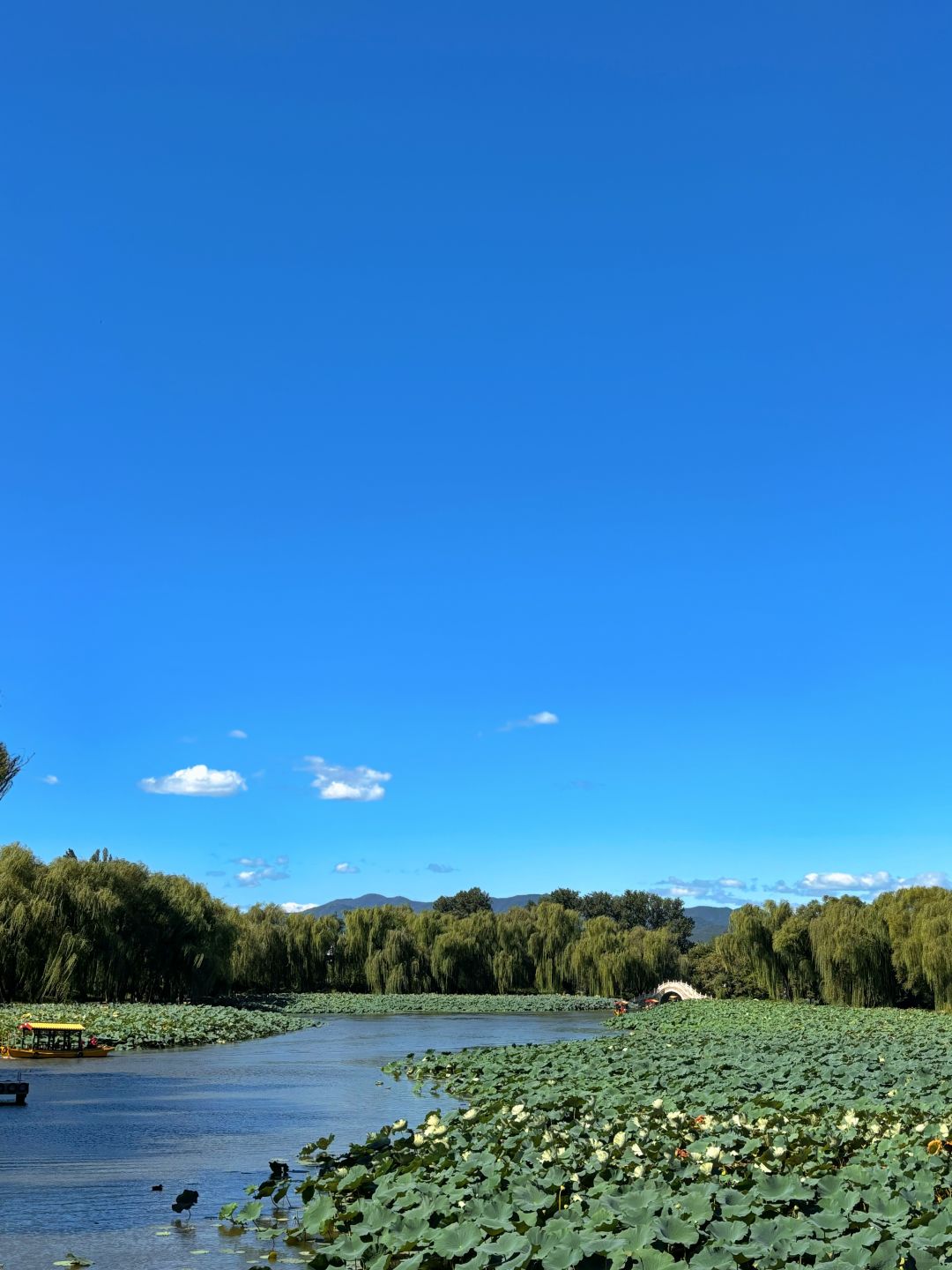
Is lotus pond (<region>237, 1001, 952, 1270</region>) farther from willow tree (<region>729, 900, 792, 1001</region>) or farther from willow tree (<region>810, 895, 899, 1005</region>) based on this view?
willow tree (<region>729, 900, 792, 1001</region>)

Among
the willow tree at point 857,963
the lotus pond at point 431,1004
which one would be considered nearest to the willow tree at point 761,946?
the willow tree at point 857,963

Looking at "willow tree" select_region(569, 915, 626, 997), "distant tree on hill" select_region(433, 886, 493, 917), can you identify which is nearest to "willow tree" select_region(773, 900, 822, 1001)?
"willow tree" select_region(569, 915, 626, 997)

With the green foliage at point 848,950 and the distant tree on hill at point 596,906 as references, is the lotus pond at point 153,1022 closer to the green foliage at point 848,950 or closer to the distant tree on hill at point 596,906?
the green foliage at point 848,950

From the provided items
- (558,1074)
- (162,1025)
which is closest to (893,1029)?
(558,1074)

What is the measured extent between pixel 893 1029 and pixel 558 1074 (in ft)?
46.2

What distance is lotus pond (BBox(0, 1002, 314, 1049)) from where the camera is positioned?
29.9 metres

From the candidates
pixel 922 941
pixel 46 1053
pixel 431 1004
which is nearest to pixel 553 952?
pixel 431 1004

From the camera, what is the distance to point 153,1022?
3189cm

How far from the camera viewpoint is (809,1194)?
7.42 m

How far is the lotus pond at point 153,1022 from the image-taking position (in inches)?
1177

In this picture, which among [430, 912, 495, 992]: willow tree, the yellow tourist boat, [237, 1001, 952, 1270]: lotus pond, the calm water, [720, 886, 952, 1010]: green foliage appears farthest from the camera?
[430, 912, 495, 992]: willow tree

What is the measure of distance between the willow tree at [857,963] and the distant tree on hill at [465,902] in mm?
55676

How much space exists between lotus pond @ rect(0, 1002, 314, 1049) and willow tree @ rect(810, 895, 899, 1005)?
21574mm

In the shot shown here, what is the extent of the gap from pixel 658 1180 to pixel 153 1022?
27.0m
